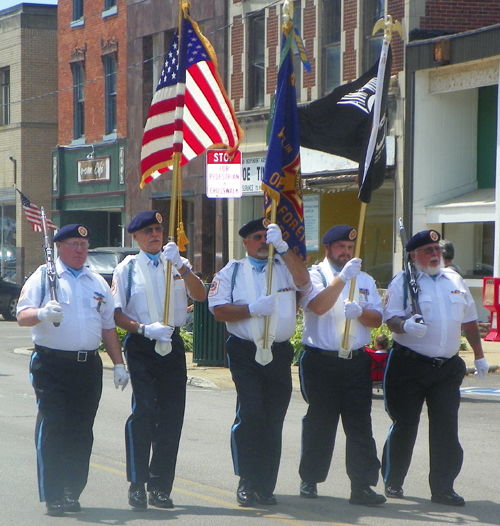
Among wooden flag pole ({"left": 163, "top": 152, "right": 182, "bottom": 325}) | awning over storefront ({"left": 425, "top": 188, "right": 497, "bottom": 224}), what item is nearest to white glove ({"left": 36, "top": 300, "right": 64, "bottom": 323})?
wooden flag pole ({"left": 163, "top": 152, "right": 182, "bottom": 325})

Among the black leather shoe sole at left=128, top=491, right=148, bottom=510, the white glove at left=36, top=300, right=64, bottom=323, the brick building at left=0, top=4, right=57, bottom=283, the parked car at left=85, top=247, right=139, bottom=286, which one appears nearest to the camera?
the white glove at left=36, top=300, right=64, bottom=323

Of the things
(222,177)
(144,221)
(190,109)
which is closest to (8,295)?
(222,177)

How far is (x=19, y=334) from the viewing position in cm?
2173

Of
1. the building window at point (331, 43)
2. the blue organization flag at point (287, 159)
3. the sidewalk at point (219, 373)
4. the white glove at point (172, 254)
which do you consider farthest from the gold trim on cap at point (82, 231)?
the building window at point (331, 43)

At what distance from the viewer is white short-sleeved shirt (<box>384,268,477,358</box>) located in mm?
6887

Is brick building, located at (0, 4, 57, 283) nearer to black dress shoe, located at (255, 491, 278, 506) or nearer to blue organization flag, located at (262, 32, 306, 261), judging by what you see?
blue organization flag, located at (262, 32, 306, 261)

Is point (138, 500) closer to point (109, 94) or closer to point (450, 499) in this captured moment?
point (450, 499)

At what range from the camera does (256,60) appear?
24.4m

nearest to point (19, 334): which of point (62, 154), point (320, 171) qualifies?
point (320, 171)

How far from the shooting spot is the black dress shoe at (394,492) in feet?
23.2

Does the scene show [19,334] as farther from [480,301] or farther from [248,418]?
[248,418]

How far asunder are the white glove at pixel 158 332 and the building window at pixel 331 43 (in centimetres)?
1607

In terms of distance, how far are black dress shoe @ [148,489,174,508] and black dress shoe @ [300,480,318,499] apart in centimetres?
96

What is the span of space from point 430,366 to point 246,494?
1.56 meters
